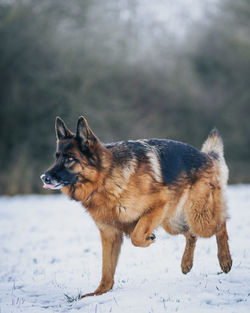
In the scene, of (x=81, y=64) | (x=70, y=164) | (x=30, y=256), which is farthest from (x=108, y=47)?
(x=70, y=164)

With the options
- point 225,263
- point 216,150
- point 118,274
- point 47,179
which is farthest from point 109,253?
point 216,150

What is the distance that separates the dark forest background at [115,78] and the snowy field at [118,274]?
26.2 feet

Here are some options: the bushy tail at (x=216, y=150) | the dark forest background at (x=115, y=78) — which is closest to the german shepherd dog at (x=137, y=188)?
the bushy tail at (x=216, y=150)

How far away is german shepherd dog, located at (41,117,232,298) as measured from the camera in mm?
4176

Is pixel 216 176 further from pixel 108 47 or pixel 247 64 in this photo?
pixel 247 64

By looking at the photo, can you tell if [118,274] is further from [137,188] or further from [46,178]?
[46,178]

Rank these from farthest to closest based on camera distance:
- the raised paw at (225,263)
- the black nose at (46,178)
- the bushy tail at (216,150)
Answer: the bushy tail at (216,150) → the raised paw at (225,263) → the black nose at (46,178)

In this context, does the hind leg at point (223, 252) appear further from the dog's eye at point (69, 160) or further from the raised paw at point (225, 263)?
the dog's eye at point (69, 160)

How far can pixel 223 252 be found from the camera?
4668 millimetres

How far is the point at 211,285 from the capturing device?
4.07 meters

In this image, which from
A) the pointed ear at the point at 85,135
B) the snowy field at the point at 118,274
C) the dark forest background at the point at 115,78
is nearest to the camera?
the snowy field at the point at 118,274

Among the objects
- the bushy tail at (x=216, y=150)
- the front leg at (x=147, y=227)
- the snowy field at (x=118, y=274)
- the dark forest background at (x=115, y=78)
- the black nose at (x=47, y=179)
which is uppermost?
the dark forest background at (x=115, y=78)

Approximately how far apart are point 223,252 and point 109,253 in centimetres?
149

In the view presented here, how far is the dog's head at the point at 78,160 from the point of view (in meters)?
4.11
